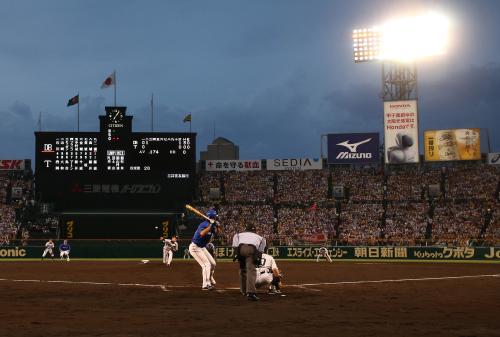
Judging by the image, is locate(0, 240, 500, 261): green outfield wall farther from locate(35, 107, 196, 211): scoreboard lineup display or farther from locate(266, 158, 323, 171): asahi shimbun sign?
locate(266, 158, 323, 171): asahi shimbun sign

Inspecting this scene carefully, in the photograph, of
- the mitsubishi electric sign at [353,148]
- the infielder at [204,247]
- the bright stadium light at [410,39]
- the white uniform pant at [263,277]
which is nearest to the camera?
the white uniform pant at [263,277]

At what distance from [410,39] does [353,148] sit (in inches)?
484

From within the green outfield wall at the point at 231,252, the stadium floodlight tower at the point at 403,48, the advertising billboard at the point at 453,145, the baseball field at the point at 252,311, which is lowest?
the green outfield wall at the point at 231,252

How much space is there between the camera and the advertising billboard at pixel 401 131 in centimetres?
5816

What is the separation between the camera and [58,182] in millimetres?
51781

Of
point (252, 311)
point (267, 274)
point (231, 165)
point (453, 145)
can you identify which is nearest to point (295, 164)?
point (231, 165)

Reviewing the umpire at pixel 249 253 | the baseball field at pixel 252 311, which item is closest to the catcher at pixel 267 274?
the baseball field at pixel 252 311

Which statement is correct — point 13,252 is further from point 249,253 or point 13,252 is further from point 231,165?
point 249,253

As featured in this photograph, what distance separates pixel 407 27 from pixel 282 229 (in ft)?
70.2

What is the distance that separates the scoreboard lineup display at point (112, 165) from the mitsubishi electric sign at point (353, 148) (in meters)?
18.0

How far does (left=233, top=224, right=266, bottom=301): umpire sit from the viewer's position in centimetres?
1550

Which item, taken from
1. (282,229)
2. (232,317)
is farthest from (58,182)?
(232,317)

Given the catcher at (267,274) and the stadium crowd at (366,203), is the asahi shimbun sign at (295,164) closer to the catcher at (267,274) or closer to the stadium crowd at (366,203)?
the stadium crowd at (366,203)

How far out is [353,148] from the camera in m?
65.2
